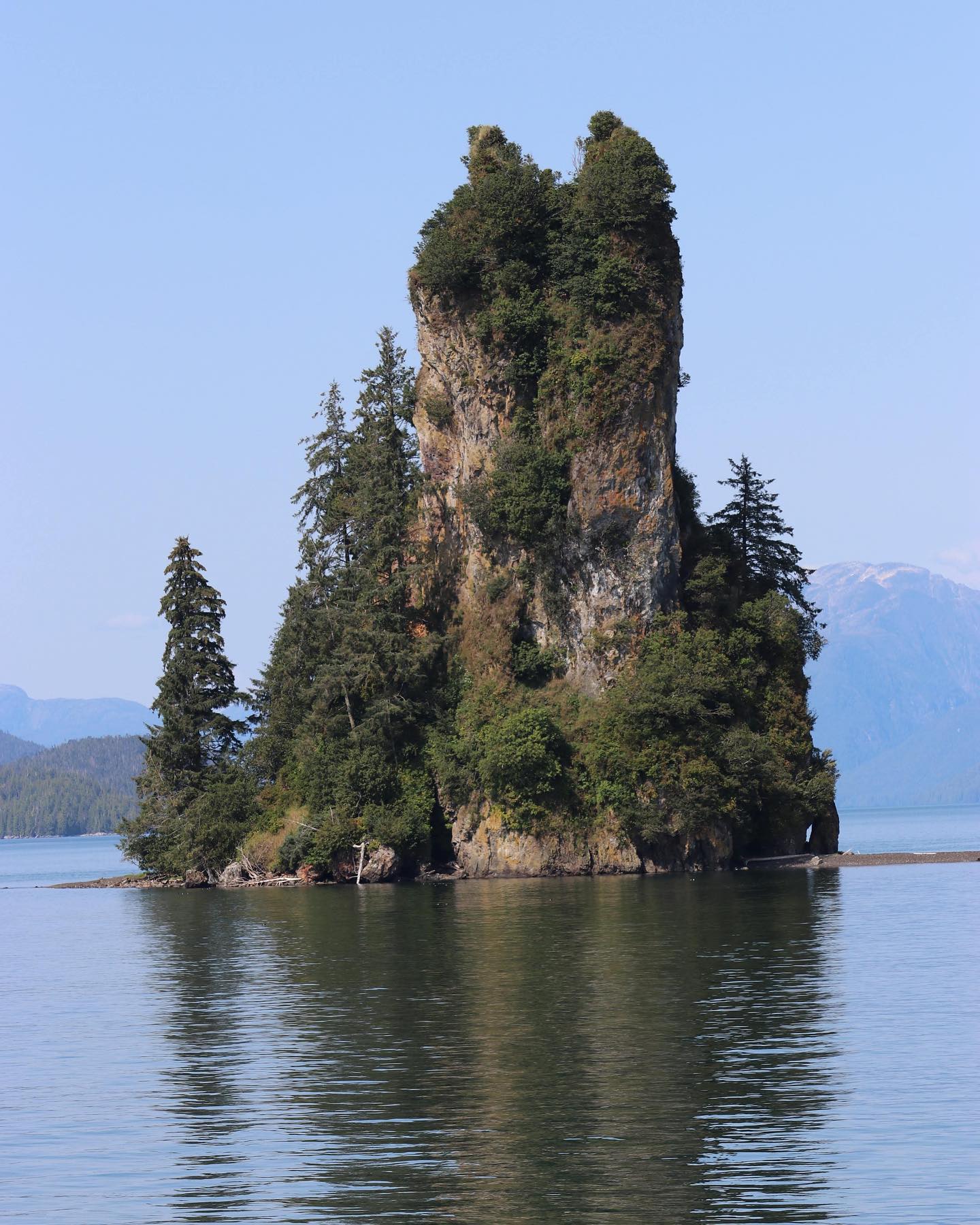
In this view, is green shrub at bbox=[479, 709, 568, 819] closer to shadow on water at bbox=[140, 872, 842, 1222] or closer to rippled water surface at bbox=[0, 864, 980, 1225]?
shadow on water at bbox=[140, 872, 842, 1222]

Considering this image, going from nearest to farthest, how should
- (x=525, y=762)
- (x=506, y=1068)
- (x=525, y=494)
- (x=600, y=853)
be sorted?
(x=506, y=1068) → (x=525, y=762) → (x=600, y=853) → (x=525, y=494)

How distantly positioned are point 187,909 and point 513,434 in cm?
2974

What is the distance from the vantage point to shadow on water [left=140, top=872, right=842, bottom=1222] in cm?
2069

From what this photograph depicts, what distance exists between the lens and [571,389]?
81.1 meters

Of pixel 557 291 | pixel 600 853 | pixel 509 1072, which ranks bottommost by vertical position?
pixel 509 1072

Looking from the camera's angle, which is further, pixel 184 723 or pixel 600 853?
pixel 184 723

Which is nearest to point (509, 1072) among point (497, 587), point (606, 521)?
point (606, 521)

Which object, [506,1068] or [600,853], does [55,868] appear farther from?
[506,1068]

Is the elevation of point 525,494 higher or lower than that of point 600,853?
higher

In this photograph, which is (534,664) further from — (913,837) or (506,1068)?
(913,837)

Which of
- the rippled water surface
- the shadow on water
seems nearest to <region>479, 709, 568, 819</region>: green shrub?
the shadow on water

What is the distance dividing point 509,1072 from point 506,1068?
0.33 metres

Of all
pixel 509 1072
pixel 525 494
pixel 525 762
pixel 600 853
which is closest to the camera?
pixel 509 1072

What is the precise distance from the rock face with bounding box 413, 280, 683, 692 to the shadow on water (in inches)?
1061
